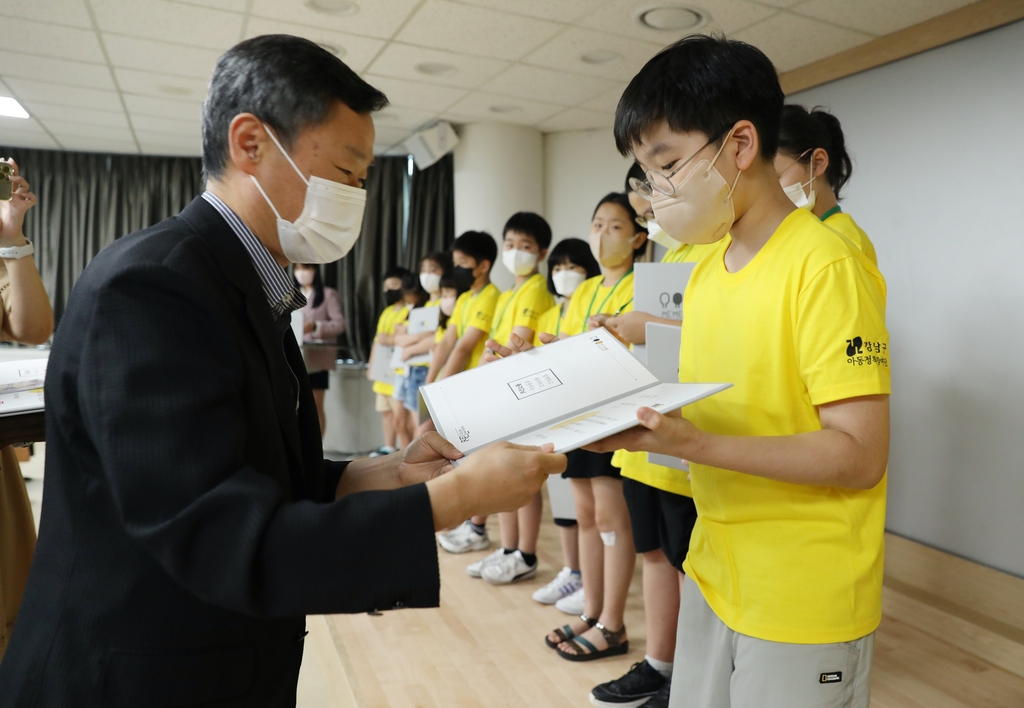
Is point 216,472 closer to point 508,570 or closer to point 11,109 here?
point 508,570

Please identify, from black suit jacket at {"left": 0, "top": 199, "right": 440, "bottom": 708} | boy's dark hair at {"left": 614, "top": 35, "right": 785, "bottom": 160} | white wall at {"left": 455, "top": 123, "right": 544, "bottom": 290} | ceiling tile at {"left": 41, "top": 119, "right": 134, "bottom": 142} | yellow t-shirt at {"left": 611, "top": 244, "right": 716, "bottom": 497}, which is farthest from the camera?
ceiling tile at {"left": 41, "top": 119, "right": 134, "bottom": 142}

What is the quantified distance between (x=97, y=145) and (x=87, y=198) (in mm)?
615

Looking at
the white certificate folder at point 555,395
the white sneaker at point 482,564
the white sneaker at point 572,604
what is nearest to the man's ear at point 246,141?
the white certificate folder at point 555,395

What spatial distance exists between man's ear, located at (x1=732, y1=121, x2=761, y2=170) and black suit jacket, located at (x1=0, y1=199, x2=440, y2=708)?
26.5 inches

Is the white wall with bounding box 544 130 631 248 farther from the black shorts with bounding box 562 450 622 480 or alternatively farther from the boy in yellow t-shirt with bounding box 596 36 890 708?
the boy in yellow t-shirt with bounding box 596 36 890 708

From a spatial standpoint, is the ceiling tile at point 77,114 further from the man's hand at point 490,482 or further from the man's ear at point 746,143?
the man's hand at point 490,482

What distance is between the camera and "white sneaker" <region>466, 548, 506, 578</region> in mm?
3205

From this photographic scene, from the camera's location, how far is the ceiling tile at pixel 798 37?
3.33 metres

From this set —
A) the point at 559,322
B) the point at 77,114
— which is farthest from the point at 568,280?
the point at 77,114

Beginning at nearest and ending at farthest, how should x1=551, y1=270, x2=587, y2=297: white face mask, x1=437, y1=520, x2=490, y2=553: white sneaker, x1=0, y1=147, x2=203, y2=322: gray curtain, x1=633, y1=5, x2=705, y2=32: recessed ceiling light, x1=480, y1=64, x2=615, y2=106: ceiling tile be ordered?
x1=551, y1=270, x2=587, y2=297: white face mask → x1=633, y1=5, x2=705, y2=32: recessed ceiling light → x1=437, y1=520, x2=490, y2=553: white sneaker → x1=480, y1=64, x2=615, y2=106: ceiling tile → x1=0, y1=147, x2=203, y2=322: gray curtain

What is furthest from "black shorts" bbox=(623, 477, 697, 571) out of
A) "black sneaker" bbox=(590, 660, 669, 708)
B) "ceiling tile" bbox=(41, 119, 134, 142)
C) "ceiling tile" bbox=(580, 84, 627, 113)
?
"ceiling tile" bbox=(41, 119, 134, 142)

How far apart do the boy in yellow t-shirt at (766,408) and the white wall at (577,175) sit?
4376mm

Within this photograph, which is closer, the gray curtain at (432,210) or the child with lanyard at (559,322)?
the child with lanyard at (559,322)

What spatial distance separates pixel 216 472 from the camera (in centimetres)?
64
